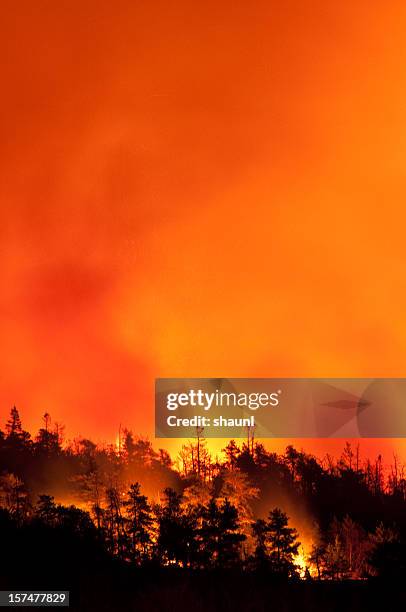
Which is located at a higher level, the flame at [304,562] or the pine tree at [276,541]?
the pine tree at [276,541]

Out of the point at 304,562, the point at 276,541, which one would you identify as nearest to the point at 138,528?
the point at 276,541

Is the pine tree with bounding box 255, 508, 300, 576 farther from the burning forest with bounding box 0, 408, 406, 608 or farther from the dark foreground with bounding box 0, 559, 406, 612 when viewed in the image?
the dark foreground with bounding box 0, 559, 406, 612

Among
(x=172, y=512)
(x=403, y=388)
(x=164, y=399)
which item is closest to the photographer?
(x=164, y=399)

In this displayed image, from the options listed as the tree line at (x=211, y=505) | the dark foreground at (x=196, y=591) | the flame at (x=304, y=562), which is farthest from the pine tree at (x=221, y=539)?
the dark foreground at (x=196, y=591)

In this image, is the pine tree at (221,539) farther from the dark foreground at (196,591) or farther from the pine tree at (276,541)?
the dark foreground at (196,591)

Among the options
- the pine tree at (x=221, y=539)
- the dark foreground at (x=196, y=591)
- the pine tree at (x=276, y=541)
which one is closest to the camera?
the dark foreground at (x=196, y=591)

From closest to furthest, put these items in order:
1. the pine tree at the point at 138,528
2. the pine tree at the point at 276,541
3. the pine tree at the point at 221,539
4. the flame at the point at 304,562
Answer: the pine tree at the point at 221,539 < the pine tree at the point at 276,541 < the pine tree at the point at 138,528 < the flame at the point at 304,562

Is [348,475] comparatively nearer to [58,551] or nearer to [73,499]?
[73,499]

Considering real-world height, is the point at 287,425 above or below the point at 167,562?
above

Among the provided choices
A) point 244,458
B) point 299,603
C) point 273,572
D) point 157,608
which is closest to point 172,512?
point 273,572

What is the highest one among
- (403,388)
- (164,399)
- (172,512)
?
(403,388)

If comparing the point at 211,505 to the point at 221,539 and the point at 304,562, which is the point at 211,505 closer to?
the point at 221,539

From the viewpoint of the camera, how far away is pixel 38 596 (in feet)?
79.0

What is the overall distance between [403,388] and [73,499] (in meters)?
35.5
